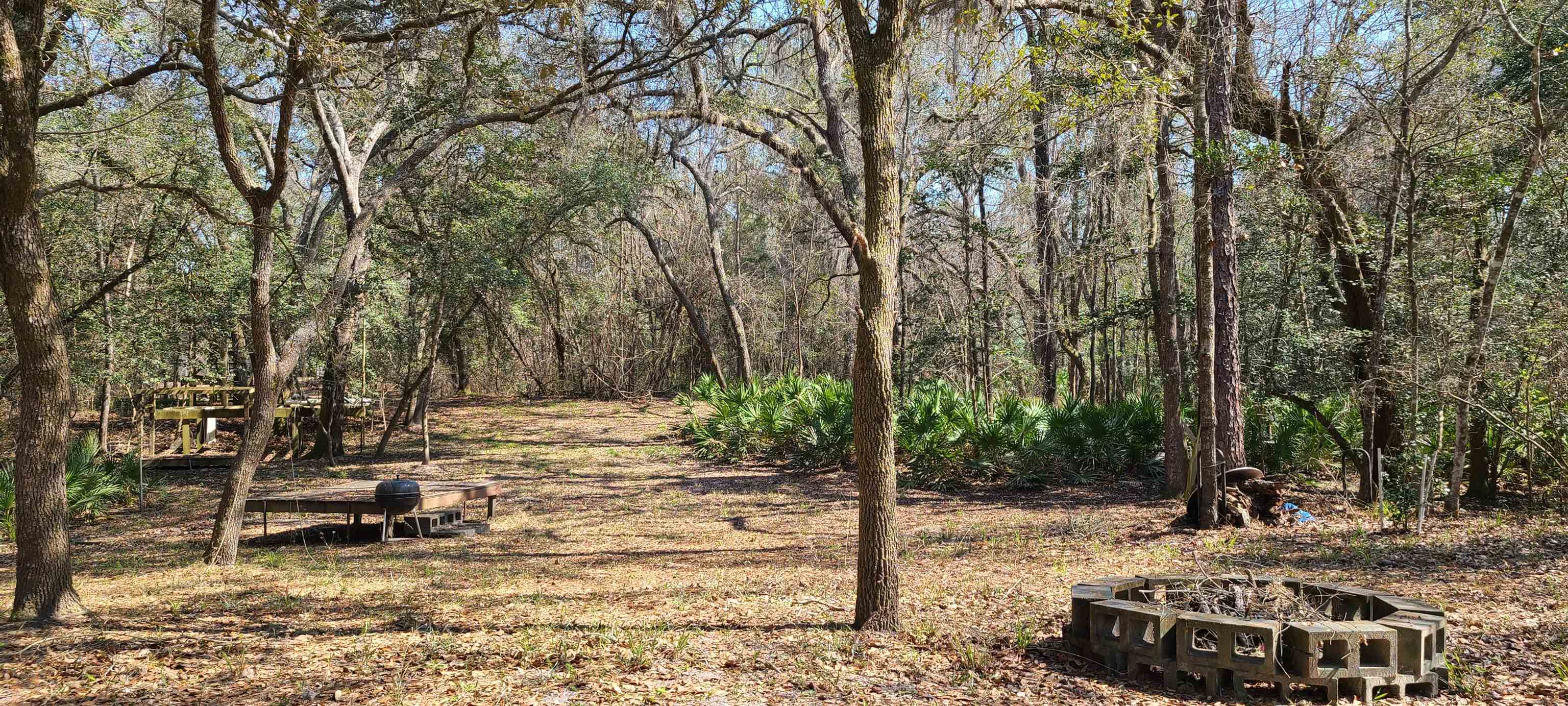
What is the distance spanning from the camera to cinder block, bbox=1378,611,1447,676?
4219mm

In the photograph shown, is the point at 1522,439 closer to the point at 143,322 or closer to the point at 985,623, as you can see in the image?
the point at 985,623

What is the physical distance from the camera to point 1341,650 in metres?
4.20

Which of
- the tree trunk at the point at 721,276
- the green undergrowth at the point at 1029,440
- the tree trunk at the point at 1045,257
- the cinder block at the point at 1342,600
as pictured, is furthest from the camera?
the tree trunk at the point at 721,276

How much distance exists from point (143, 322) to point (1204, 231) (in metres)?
14.3

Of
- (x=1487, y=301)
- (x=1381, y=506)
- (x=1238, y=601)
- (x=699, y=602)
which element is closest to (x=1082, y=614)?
(x=1238, y=601)

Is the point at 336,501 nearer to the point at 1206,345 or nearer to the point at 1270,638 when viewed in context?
the point at 1270,638

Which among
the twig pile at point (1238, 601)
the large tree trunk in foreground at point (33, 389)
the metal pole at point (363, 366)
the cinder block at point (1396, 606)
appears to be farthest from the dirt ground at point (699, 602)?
the metal pole at point (363, 366)

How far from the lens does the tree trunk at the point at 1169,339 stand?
33.3ft

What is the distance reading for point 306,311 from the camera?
42.2 feet

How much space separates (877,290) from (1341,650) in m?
2.79

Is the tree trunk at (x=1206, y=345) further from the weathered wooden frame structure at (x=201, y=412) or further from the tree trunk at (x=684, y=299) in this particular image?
the tree trunk at (x=684, y=299)

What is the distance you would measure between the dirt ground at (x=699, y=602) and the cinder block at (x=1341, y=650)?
351mm

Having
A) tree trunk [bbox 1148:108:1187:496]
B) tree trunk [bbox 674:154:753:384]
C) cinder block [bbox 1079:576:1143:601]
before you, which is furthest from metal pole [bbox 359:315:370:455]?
cinder block [bbox 1079:576:1143:601]

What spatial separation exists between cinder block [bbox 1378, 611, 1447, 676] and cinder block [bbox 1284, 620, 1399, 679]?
0.15 ft
